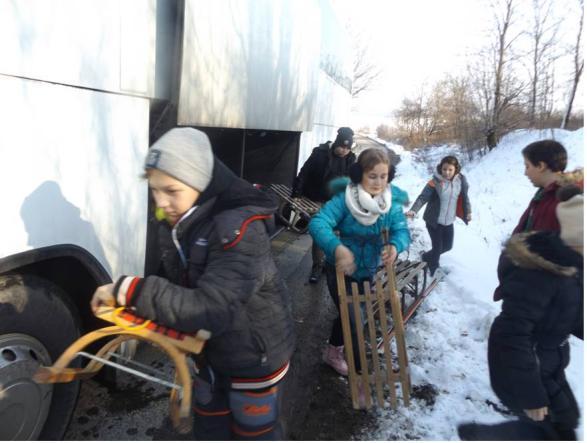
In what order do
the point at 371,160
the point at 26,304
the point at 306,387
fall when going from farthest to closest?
1. the point at 306,387
2. the point at 371,160
3. the point at 26,304

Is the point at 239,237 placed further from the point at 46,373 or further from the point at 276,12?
the point at 276,12

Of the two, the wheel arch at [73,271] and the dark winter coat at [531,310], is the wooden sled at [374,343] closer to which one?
the dark winter coat at [531,310]

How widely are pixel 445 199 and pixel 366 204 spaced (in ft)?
9.27

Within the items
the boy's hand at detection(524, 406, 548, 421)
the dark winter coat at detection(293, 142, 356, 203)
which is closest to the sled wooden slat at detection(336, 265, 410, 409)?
the boy's hand at detection(524, 406, 548, 421)

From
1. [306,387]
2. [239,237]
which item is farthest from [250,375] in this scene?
[306,387]

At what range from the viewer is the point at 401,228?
295 centimetres

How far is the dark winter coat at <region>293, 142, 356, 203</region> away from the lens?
5082mm

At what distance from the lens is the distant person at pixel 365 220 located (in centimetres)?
283

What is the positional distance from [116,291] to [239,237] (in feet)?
1.44

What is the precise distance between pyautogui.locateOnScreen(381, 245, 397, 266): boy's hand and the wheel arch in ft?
5.47

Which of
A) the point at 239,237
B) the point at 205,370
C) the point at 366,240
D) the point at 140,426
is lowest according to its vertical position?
the point at 140,426

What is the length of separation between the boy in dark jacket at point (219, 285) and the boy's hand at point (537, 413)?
110 cm

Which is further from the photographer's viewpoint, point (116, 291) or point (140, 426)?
point (140, 426)

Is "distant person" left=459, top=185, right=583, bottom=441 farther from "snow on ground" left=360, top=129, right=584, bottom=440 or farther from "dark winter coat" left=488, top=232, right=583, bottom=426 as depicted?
"snow on ground" left=360, top=129, right=584, bottom=440
